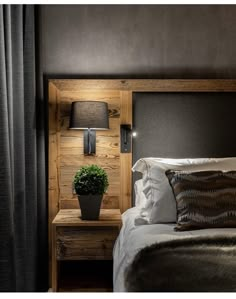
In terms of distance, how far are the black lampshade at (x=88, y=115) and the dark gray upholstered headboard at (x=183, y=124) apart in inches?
12.7

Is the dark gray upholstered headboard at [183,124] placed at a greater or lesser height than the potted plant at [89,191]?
greater

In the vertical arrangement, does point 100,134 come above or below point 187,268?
above

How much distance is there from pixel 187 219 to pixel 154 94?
108 cm

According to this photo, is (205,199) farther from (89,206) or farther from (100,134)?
(100,134)

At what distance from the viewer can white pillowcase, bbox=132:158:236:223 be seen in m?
2.52

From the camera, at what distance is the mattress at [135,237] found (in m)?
2.03

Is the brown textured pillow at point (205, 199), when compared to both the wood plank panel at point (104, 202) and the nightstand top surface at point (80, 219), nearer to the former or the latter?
the nightstand top surface at point (80, 219)

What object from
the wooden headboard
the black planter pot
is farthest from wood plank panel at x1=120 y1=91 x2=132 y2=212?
the black planter pot

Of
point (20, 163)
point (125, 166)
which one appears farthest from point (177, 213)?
point (20, 163)

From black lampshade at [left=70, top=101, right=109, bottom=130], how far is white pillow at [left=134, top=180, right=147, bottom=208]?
0.45 metres

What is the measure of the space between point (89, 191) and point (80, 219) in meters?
0.19

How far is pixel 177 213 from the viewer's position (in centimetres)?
239

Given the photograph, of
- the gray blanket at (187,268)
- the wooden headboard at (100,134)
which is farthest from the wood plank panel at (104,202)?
the gray blanket at (187,268)

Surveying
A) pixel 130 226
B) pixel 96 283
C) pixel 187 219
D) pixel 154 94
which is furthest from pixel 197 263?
pixel 154 94
